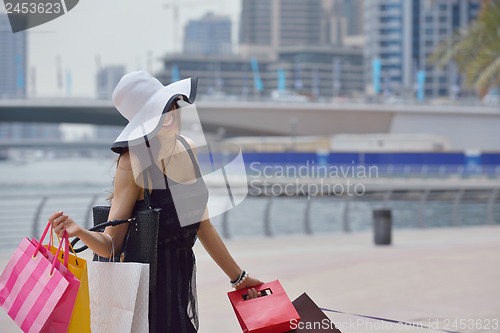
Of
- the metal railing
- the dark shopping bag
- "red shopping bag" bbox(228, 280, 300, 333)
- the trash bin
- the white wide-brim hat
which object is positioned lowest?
the metal railing

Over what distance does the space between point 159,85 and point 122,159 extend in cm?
33

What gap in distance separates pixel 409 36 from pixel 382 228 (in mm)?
149226

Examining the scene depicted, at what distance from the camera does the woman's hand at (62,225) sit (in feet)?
11.4

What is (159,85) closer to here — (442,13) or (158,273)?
(158,273)

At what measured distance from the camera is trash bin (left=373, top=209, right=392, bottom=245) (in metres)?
14.5

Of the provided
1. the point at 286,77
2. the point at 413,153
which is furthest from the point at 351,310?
the point at 286,77

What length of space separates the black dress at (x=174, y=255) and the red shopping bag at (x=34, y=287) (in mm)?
443

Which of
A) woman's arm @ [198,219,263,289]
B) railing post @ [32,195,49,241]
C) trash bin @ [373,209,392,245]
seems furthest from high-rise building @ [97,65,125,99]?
woman's arm @ [198,219,263,289]

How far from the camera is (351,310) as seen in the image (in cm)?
802

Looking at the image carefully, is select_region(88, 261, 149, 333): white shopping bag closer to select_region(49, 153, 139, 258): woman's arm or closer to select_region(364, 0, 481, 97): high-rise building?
select_region(49, 153, 139, 258): woman's arm

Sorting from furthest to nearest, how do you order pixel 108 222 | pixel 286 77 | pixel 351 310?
pixel 286 77, pixel 351 310, pixel 108 222

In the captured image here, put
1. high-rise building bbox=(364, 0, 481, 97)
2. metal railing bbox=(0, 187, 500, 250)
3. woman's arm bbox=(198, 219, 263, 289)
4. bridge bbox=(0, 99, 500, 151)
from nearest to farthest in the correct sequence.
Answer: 1. woman's arm bbox=(198, 219, 263, 289)
2. metal railing bbox=(0, 187, 500, 250)
3. bridge bbox=(0, 99, 500, 151)
4. high-rise building bbox=(364, 0, 481, 97)

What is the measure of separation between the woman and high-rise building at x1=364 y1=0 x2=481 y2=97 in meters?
154

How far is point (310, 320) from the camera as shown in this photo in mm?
3840
